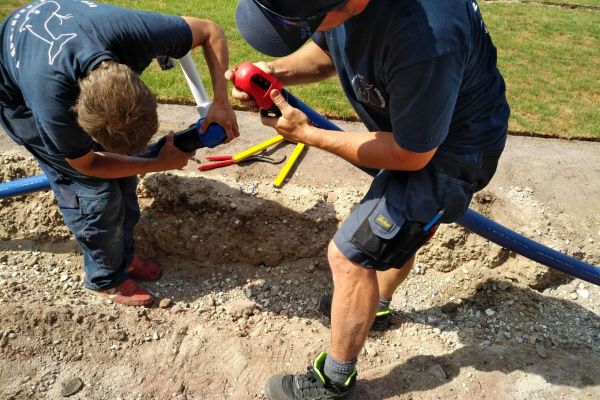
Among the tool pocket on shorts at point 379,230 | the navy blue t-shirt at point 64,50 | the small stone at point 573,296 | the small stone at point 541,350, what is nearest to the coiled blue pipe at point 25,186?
the navy blue t-shirt at point 64,50

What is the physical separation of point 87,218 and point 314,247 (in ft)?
4.69

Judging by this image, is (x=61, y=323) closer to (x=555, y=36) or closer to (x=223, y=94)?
(x=223, y=94)

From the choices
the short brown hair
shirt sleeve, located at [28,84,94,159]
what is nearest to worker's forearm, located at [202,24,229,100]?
the short brown hair

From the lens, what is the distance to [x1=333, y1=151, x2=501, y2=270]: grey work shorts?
2.07 meters

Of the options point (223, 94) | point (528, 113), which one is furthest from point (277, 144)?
point (528, 113)

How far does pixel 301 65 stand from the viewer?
252cm

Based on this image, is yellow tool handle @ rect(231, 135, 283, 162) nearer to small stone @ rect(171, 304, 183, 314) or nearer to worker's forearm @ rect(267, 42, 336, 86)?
small stone @ rect(171, 304, 183, 314)

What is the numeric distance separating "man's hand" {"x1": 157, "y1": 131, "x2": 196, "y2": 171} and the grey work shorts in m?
1.00

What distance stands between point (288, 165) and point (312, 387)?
1925 millimetres

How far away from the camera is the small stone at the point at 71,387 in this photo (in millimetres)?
2531

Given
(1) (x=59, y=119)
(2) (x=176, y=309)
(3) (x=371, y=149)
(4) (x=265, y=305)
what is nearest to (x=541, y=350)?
(4) (x=265, y=305)

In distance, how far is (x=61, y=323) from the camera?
275 centimetres

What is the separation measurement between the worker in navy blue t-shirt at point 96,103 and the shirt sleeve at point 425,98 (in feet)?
3.58

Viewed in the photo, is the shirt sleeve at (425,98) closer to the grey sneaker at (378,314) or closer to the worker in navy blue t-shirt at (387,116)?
the worker in navy blue t-shirt at (387,116)
